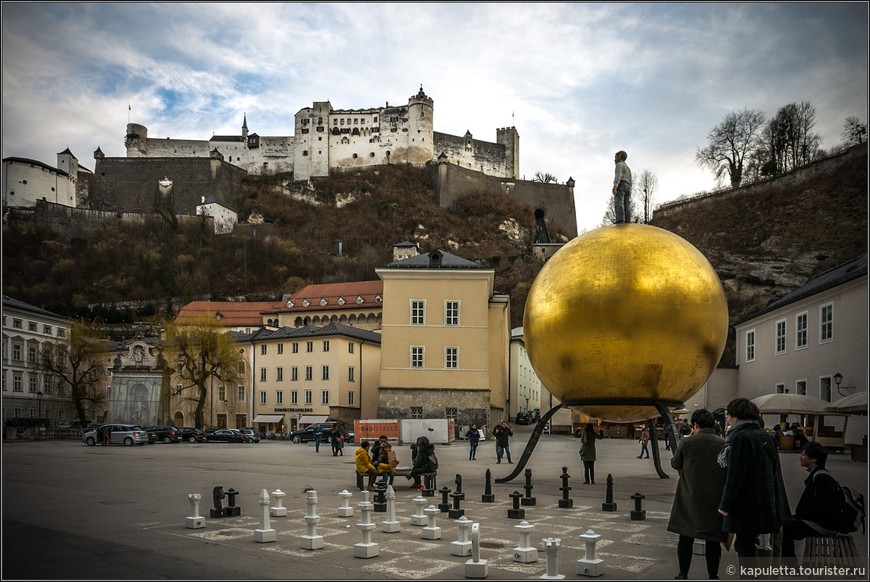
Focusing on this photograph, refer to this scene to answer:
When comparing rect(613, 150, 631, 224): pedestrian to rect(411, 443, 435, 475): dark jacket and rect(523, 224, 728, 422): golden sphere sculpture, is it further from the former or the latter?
rect(411, 443, 435, 475): dark jacket

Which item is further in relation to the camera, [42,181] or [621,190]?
[42,181]

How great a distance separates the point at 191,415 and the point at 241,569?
2247 inches

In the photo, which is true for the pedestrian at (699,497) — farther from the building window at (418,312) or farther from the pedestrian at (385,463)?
the building window at (418,312)

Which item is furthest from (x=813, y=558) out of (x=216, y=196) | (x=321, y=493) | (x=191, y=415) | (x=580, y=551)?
(x=216, y=196)

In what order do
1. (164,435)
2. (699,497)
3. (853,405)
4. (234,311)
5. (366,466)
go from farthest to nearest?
1. (234,311)
2. (164,435)
3. (853,405)
4. (366,466)
5. (699,497)

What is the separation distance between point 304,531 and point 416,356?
38.2 m

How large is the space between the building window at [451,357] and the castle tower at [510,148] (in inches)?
3919

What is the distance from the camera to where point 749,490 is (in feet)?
24.9

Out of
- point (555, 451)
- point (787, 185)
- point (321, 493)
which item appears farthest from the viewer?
point (787, 185)

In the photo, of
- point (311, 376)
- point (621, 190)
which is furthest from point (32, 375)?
point (621, 190)

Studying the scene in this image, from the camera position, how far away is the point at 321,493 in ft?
57.7

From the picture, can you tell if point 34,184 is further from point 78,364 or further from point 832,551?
point 832,551

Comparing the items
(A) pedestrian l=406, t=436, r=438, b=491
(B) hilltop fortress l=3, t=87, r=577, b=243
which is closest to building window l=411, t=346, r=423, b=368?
(A) pedestrian l=406, t=436, r=438, b=491

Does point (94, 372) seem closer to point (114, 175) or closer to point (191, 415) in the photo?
point (191, 415)
